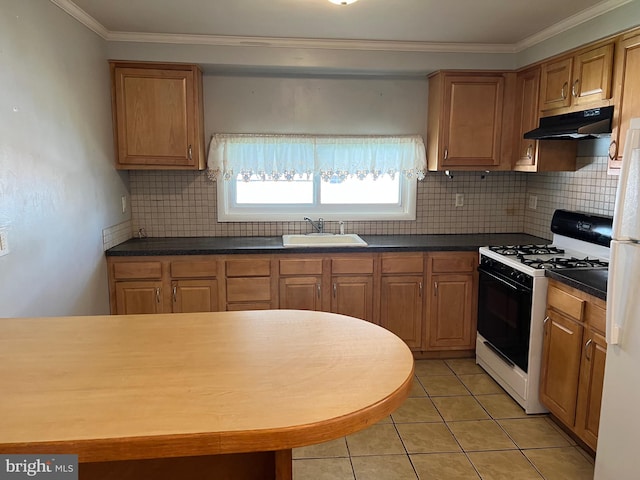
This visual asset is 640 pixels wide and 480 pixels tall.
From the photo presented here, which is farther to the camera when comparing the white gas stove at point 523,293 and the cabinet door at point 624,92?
the white gas stove at point 523,293

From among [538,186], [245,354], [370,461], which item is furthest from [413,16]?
[370,461]

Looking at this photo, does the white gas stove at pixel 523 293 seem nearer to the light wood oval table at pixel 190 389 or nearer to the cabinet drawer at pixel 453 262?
the cabinet drawer at pixel 453 262

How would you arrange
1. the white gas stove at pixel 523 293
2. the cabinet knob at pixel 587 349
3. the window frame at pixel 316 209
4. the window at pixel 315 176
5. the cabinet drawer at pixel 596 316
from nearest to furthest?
the cabinet drawer at pixel 596 316, the cabinet knob at pixel 587 349, the white gas stove at pixel 523 293, the window at pixel 315 176, the window frame at pixel 316 209

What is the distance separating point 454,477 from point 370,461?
1.38 feet

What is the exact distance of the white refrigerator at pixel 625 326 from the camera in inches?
71.6

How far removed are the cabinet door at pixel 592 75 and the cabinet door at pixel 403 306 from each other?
1.60 metres

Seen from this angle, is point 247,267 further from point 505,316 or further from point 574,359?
point 574,359

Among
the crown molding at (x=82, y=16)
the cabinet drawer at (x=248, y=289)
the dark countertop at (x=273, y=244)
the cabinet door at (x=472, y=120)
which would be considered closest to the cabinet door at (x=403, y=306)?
the dark countertop at (x=273, y=244)

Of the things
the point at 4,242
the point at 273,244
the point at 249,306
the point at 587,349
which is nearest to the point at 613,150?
the point at 587,349

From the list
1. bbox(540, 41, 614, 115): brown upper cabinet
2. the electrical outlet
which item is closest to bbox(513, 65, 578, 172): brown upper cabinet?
bbox(540, 41, 614, 115): brown upper cabinet

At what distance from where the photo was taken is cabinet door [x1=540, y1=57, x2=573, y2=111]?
9.75ft

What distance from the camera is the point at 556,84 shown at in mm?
3096

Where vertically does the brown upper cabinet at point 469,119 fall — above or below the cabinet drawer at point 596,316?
→ above

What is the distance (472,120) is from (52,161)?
289 centimetres
